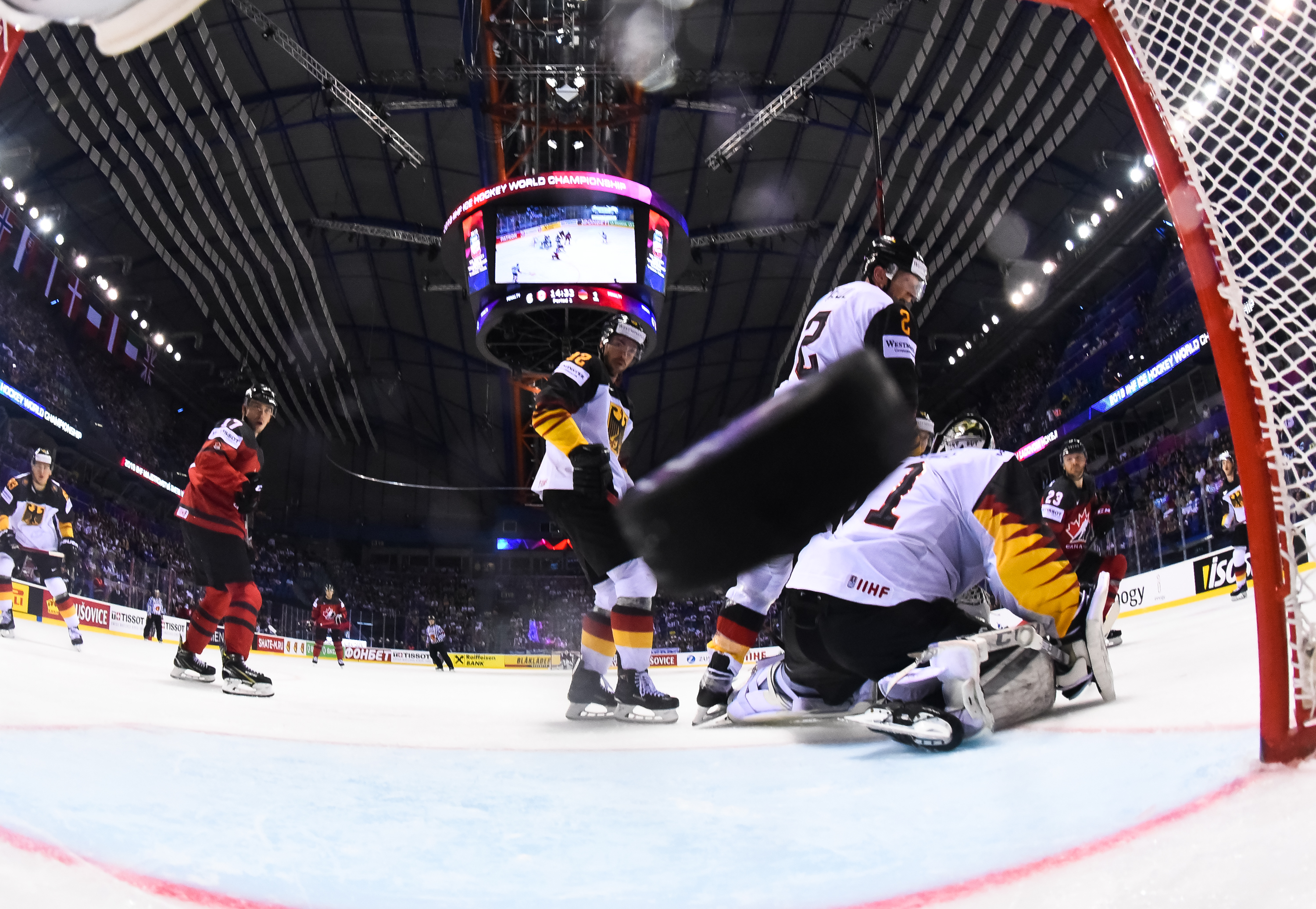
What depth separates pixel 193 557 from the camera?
4316mm

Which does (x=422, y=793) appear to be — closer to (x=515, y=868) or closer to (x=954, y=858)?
(x=515, y=868)

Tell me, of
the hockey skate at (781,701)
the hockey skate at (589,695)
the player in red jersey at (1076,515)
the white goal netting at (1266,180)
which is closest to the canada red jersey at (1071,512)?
the player in red jersey at (1076,515)

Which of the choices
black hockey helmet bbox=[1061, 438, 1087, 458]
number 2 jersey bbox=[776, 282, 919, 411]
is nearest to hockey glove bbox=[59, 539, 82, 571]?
number 2 jersey bbox=[776, 282, 919, 411]

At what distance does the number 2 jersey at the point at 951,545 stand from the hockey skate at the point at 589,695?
4.31 ft

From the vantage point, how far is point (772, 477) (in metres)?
1.02

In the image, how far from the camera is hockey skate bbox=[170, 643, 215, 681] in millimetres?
4445

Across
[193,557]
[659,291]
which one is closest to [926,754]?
[193,557]

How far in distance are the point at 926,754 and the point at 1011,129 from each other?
13035mm

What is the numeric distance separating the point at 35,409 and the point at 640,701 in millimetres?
16669

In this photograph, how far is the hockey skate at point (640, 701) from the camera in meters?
3.06

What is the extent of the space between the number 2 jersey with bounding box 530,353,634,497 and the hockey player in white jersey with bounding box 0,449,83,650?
580cm

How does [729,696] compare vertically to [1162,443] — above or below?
below

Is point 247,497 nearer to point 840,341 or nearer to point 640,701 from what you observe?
point 640,701

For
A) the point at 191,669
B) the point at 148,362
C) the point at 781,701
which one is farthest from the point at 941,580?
the point at 148,362
